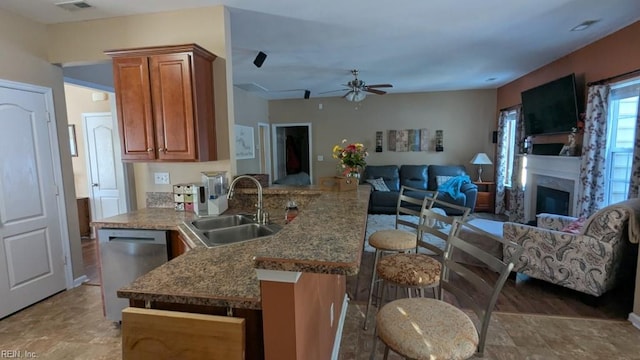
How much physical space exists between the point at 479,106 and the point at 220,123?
604 cm

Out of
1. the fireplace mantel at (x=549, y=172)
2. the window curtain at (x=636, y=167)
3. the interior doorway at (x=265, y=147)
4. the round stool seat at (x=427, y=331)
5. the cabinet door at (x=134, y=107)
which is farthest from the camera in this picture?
the interior doorway at (x=265, y=147)

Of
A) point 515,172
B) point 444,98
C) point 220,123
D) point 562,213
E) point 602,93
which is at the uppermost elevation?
point 444,98

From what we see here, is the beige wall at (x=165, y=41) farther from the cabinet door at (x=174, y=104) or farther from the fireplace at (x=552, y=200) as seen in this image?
the fireplace at (x=552, y=200)

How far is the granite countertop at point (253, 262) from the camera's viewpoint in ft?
3.07

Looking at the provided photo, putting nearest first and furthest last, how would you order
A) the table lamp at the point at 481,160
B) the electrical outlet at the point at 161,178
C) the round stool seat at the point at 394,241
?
the round stool seat at the point at 394,241 → the electrical outlet at the point at 161,178 → the table lamp at the point at 481,160

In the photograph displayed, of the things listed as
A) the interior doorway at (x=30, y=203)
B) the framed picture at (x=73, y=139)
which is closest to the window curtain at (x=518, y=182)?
the interior doorway at (x=30, y=203)

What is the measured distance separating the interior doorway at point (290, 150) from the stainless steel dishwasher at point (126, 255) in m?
5.50

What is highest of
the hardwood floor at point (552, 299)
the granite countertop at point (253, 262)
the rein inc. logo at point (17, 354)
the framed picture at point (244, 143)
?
the framed picture at point (244, 143)

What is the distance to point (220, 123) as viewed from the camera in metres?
2.62

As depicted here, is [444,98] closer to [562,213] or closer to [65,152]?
[562,213]

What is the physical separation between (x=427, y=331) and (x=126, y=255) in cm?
205

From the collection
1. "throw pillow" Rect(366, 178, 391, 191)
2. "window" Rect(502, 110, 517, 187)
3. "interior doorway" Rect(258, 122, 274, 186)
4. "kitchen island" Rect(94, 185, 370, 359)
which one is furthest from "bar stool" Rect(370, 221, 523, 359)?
"interior doorway" Rect(258, 122, 274, 186)

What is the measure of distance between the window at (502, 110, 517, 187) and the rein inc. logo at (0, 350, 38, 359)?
271 inches

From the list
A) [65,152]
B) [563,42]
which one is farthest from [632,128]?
[65,152]
